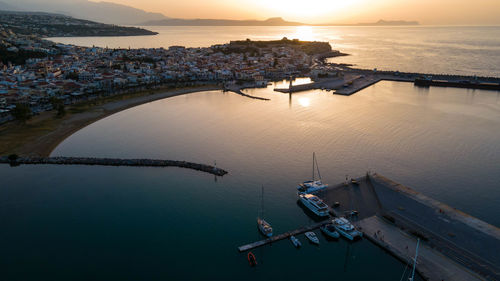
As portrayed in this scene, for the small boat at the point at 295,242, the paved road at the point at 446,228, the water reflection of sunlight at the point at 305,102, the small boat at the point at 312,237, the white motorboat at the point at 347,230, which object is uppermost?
the water reflection of sunlight at the point at 305,102

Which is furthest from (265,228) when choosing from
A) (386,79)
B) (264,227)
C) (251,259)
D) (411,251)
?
(386,79)

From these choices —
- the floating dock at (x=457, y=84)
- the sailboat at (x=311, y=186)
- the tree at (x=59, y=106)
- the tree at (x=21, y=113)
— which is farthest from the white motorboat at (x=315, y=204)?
the floating dock at (x=457, y=84)

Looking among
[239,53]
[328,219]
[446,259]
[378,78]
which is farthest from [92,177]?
[239,53]

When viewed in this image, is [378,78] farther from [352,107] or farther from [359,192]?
[359,192]

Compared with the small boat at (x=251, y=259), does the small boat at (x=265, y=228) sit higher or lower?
higher

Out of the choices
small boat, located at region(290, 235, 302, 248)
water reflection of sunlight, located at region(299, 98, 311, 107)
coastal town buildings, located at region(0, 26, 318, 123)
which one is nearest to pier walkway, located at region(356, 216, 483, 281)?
small boat, located at region(290, 235, 302, 248)

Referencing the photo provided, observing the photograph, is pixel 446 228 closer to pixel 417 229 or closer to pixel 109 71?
pixel 417 229

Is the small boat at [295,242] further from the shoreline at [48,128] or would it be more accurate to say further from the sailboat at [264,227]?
the shoreline at [48,128]

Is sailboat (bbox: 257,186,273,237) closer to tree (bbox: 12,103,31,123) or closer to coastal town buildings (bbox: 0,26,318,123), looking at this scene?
tree (bbox: 12,103,31,123)
